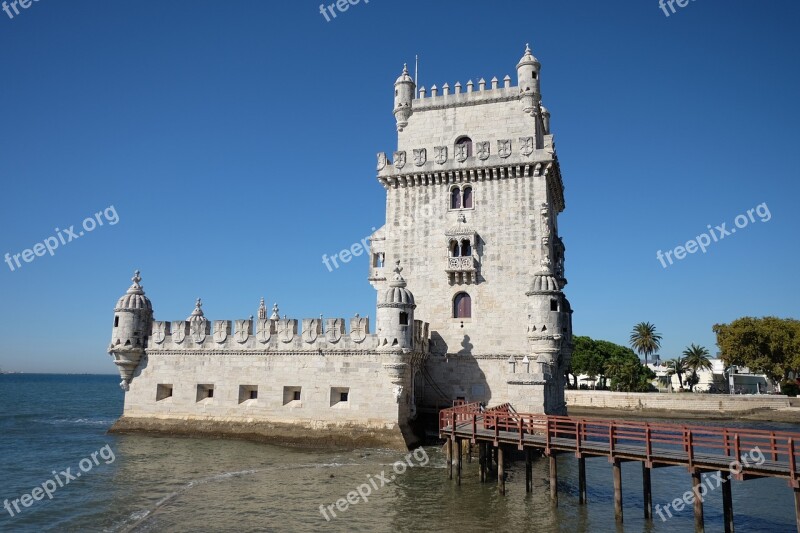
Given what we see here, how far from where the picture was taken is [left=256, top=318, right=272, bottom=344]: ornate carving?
33.5 meters

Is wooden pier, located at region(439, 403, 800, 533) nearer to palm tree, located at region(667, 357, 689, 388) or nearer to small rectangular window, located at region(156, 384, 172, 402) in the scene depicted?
small rectangular window, located at region(156, 384, 172, 402)

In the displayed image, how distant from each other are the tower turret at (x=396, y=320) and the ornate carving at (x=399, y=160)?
9.00 metres

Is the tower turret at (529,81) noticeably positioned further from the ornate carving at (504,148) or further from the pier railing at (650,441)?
the pier railing at (650,441)

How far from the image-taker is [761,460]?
1681 cm

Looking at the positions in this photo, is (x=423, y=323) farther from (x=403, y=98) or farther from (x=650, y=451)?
(x=650, y=451)

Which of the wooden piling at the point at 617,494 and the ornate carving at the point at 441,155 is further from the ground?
the ornate carving at the point at 441,155

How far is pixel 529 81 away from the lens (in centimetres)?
3553

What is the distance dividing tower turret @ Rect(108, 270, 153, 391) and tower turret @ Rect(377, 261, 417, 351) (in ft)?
49.7

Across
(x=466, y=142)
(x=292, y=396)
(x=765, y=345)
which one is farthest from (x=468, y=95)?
(x=765, y=345)

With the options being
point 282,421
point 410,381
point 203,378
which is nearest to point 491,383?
point 410,381

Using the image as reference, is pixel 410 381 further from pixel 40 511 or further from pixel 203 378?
pixel 40 511

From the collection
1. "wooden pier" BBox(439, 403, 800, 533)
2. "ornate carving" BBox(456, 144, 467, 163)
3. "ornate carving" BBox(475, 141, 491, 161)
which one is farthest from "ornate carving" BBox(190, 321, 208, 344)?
"ornate carving" BBox(475, 141, 491, 161)

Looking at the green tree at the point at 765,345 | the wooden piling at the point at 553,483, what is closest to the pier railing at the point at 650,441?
the wooden piling at the point at 553,483

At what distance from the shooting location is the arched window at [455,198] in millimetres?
35797
